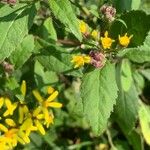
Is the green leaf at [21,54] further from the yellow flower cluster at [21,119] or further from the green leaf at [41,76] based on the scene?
the green leaf at [41,76]

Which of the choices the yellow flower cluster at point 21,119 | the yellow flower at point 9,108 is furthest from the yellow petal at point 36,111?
the yellow flower at point 9,108

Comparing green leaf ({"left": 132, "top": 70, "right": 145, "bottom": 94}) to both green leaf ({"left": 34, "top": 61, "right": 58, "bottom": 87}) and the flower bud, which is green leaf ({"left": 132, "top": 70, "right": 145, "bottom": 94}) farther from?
the flower bud

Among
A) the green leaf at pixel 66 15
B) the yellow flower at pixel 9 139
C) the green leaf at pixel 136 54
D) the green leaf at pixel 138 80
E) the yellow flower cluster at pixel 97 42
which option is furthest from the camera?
the green leaf at pixel 138 80

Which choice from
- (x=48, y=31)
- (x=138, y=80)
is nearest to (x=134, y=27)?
(x=48, y=31)

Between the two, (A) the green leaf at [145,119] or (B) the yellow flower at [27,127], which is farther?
(A) the green leaf at [145,119]

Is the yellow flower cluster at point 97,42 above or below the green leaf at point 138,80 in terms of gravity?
above

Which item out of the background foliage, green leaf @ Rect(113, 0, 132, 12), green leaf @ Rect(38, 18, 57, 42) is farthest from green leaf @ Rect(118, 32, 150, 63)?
green leaf @ Rect(38, 18, 57, 42)

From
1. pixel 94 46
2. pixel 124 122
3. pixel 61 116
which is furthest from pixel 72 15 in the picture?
pixel 61 116
